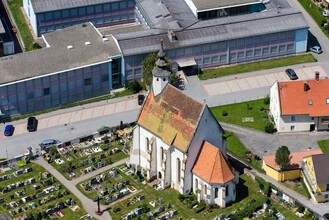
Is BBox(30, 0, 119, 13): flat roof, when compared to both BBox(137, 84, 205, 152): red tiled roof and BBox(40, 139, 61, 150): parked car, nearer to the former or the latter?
BBox(40, 139, 61, 150): parked car

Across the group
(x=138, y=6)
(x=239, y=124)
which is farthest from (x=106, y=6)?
(x=239, y=124)

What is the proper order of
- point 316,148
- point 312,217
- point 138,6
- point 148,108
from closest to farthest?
1. point 312,217
2. point 148,108
3. point 316,148
4. point 138,6

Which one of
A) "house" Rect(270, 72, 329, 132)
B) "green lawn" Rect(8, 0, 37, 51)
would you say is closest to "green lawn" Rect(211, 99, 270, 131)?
"house" Rect(270, 72, 329, 132)

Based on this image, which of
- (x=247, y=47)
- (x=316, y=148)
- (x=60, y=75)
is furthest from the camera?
(x=247, y=47)

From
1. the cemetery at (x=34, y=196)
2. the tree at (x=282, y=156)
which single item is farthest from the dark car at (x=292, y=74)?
the cemetery at (x=34, y=196)

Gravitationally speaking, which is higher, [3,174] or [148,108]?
[148,108]

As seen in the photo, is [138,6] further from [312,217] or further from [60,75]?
[312,217]

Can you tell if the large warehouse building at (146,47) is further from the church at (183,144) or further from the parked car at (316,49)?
Result: the church at (183,144)
